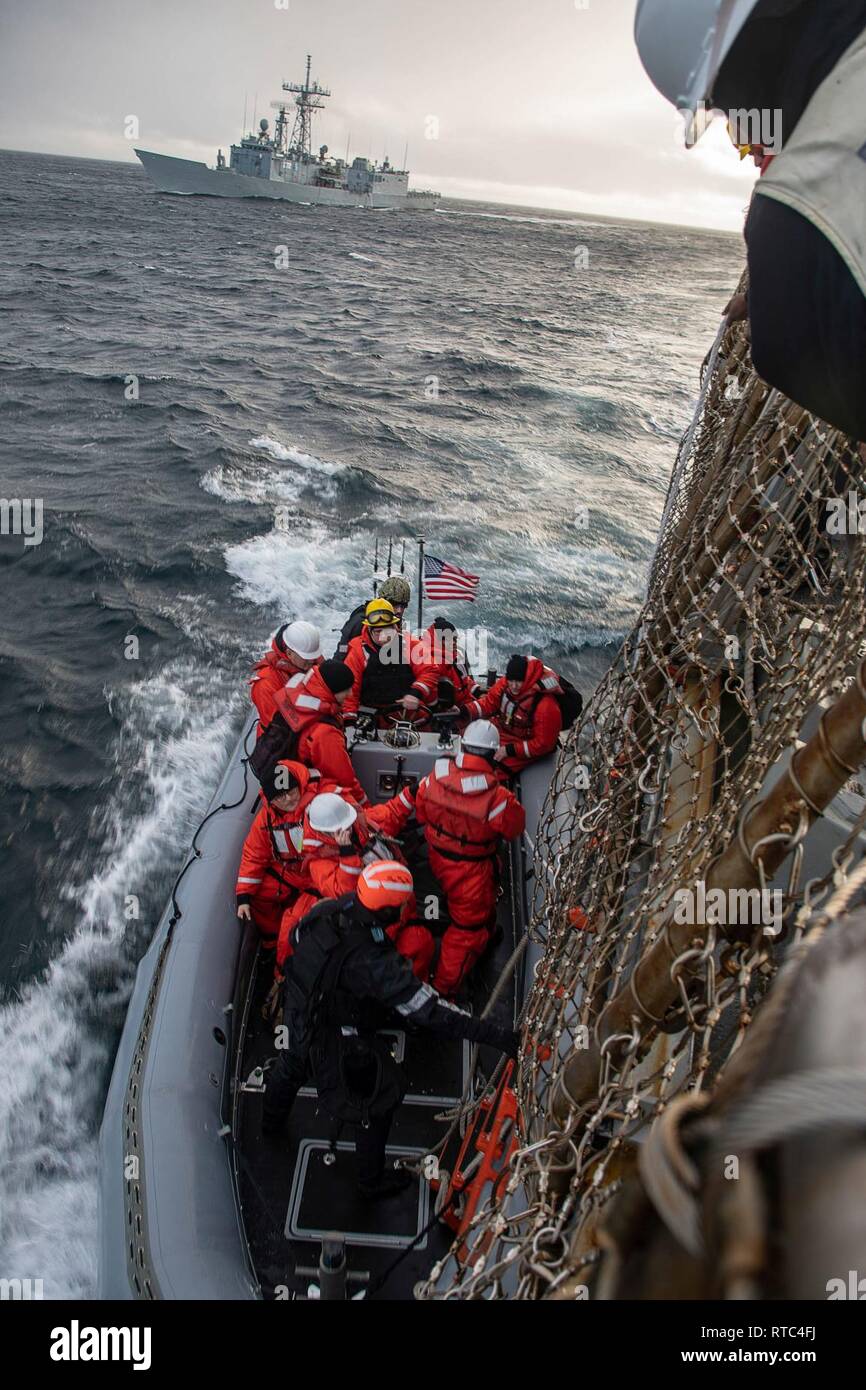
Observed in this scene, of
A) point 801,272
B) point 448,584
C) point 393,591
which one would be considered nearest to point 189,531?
point 448,584

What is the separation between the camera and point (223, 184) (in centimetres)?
7425

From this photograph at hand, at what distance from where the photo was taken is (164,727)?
8.38 meters

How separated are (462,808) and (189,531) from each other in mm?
9860

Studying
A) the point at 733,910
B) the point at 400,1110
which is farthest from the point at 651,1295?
the point at 400,1110

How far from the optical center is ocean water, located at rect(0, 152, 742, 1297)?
5.67 meters

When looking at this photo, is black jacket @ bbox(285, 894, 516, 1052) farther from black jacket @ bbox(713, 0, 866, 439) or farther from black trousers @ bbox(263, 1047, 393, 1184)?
black jacket @ bbox(713, 0, 866, 439)

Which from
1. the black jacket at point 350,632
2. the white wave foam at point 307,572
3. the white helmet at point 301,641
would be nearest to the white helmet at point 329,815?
the white helmet at point 301,641

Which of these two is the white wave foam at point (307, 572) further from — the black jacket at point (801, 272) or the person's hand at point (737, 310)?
the black jacket at point (801, 272)

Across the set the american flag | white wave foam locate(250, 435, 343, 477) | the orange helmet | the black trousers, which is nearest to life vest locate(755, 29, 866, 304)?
the orange helmet

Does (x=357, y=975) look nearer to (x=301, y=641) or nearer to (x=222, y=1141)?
(x=222, y=1141)

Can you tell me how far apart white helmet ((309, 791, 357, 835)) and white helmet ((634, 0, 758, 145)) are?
117 inches

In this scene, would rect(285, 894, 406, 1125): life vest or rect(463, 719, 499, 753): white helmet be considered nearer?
rect(285, 894, 406, 1125): life vest

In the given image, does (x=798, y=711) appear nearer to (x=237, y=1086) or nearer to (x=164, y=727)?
(x=237, y=1086)

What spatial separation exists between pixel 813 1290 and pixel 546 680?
17.9ft
